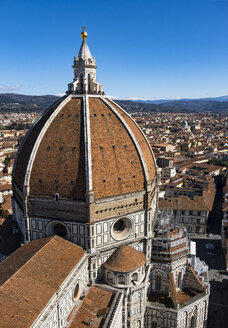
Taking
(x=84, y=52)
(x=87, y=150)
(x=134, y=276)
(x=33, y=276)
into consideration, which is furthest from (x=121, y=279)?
(x=84, y=52)

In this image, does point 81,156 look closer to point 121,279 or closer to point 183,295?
point 121,279

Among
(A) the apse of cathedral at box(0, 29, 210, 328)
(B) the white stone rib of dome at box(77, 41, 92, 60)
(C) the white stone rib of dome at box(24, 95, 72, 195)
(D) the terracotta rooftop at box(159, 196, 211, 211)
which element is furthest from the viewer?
(D) the terracotta rooftop at box(159, 196, 211, 211)

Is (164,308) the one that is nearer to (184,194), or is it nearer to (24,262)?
(24,262)

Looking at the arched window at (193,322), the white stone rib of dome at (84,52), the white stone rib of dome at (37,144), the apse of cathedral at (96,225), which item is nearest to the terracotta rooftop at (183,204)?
the apse of cathedral at (96,225)

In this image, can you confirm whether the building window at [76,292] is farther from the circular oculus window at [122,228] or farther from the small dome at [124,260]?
the circular oculus window at [122,228]

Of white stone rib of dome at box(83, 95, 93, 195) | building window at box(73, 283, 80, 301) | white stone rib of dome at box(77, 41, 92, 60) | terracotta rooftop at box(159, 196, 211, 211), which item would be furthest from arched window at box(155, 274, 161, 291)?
terracotta rooftop at box(159, 196, 211, 211)

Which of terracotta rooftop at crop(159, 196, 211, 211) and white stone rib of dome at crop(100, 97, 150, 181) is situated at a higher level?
white stone rib of dome at crop(100, 97, 150, 181)

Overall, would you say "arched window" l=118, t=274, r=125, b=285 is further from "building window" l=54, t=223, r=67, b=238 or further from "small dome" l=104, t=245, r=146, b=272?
"building window" l=54, t=223, r=67, b=238
